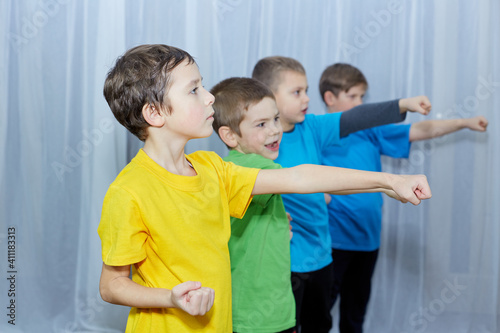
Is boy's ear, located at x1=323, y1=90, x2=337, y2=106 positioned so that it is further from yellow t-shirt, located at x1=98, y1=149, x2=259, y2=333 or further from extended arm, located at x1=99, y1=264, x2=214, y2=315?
extended arm, located at x1=99, y1=264, x2=214, y2=315

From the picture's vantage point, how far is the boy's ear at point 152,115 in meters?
0.94

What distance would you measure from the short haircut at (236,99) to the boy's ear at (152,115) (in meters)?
0.40

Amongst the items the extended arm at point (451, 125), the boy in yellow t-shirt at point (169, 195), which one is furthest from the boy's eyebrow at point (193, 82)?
the extended arm at point (451, 125)

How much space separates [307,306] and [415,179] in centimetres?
78

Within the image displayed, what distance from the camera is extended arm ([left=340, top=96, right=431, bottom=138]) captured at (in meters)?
1.39

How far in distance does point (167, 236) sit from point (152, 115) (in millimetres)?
229

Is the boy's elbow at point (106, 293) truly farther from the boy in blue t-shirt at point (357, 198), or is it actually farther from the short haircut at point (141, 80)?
the boy in blue t-shirt at point (357, 198)

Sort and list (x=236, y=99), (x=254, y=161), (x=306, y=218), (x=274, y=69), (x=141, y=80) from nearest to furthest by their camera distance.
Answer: (x=141, y=80) < (x=254, y=161) < (x=236, y=99) < (x=306, y=218) < (x=274, y=69)

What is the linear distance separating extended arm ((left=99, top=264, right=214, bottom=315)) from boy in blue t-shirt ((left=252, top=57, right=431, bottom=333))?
0.70 m

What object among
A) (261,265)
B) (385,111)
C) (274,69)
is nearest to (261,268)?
(261,265)

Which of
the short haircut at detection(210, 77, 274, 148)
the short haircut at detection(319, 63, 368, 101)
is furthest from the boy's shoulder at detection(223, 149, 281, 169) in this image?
the short haircut at detection(319, 63, 368, 101)

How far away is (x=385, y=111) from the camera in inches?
55.9

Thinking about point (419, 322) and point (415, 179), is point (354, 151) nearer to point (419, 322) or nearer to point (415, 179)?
point (419, 322)

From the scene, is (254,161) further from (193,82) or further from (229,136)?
(193,82)
